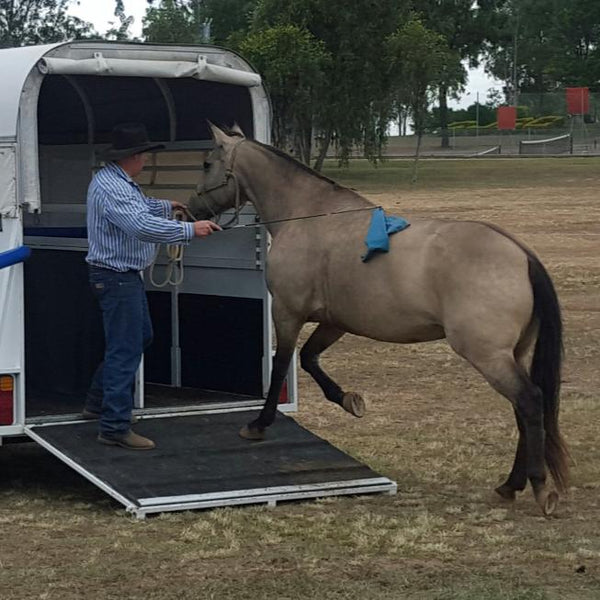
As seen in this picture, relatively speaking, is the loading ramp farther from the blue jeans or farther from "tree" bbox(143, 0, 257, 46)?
"tree" bbox(143, 0, 257, 46)

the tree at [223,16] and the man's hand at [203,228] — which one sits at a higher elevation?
the tree at [223,16]

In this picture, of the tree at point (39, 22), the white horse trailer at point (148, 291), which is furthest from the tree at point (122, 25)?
the white horse trailer at point (148, 291)

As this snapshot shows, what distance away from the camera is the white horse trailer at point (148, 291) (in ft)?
23.8

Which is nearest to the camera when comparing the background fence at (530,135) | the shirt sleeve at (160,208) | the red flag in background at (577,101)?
the shirt sleeve at (160,208)

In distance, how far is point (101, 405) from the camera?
790cm

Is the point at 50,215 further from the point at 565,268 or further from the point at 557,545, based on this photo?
the point at 565,268

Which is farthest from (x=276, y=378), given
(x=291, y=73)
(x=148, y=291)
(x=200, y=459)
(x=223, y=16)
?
(x=223, y=16)

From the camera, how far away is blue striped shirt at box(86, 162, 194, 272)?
7375mm

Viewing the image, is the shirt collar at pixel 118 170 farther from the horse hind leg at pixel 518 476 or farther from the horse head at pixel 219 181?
the horse hind leg at pixel 518 476

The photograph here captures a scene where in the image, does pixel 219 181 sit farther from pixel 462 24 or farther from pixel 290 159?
pixel 462 24

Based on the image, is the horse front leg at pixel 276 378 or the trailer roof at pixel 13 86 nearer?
the trailer roof at pixel 13 86

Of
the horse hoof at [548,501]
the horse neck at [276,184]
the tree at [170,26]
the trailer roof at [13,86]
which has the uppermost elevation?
the tree at [170,26]

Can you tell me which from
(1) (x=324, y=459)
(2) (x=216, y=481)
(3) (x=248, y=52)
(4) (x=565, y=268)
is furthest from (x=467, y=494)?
(3) (x=248, y=52)

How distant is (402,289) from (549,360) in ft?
2.85
